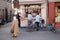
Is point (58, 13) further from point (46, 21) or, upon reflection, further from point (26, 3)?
point (26, 3)

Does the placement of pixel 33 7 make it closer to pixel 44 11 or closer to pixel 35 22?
pixel 44 11

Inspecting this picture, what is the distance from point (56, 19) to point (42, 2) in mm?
2790

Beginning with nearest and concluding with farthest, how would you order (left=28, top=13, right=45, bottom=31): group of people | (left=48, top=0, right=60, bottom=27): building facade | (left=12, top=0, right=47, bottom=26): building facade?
(left=28, top=13, right=45, bottom=31): group of people
(left=48, top=0, right=60, bottom=27): building facade
(left=12, top=0, right=47, bottom=26): building facade

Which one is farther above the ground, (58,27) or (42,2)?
(42,2)

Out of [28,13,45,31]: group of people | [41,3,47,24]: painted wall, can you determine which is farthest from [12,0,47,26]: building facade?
[28,13,45,31]: group of people

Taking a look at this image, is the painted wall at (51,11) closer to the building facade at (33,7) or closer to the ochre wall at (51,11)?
the ochre wall at (51,11)

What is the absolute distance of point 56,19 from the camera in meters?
31.2

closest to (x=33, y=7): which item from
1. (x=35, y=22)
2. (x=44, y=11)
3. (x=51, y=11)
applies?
(x=44, y=11)

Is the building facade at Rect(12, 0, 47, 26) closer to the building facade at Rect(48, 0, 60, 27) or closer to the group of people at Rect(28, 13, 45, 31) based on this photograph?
the building facade at Rect(48, 0, 60, 27)

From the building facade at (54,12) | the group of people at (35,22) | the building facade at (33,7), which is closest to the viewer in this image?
the group of people at (35,22)

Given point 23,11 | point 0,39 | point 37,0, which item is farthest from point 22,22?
point 0,39

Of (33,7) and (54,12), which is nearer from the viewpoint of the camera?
(54,12)

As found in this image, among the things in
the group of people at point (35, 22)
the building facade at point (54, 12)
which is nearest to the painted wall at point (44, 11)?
the building facade at point (54, 12)

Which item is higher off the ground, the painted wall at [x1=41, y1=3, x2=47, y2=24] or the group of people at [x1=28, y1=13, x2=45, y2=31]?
the painted wall at [x1=41, y1=3, x2=47, y2=24]
